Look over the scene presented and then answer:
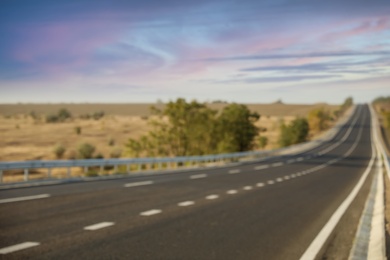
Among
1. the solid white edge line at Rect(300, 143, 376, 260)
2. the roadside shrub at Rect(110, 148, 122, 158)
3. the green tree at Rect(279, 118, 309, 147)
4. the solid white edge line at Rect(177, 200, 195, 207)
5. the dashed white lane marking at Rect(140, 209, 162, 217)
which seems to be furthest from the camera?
the green tree at Rect(279, 118, 309, 147)

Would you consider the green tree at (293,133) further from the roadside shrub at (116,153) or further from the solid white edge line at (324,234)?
the solid white edge line at (324,234)

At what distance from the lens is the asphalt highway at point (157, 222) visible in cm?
686

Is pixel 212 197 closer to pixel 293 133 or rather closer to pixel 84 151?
pixel 84 151

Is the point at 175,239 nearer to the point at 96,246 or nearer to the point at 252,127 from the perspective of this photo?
the point at 96,246

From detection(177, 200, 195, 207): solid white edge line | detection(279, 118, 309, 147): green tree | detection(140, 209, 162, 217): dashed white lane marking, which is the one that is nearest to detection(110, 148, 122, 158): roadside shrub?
detection(279, 118, 309, 147): green tree

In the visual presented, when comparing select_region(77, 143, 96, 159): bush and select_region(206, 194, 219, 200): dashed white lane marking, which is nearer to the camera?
select_region(206, 194, 219, 200): dashed white lane marking

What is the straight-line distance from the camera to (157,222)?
9.32m

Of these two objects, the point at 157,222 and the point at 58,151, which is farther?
the point at 58,151

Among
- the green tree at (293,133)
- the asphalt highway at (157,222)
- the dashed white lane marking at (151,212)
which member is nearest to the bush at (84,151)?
the asphalt highway at (157,222)

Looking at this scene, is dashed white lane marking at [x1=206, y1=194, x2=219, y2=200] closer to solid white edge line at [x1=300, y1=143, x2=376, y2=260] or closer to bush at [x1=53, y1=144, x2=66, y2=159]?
solid white edge line at [x1=300, y1=143, x2=376, y2=260]

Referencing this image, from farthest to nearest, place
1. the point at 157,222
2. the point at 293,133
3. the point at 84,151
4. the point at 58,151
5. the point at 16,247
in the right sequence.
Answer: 1. the point at 293,133
2. the point at 84,151
3. the point at 58,151
4. the point at 157,222
5. the point at 16,247

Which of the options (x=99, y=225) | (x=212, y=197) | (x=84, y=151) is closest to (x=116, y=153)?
(x=84, y=151)

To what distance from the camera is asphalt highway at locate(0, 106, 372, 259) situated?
6.86 meters

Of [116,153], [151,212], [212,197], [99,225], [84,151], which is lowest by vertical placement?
[116,153]
